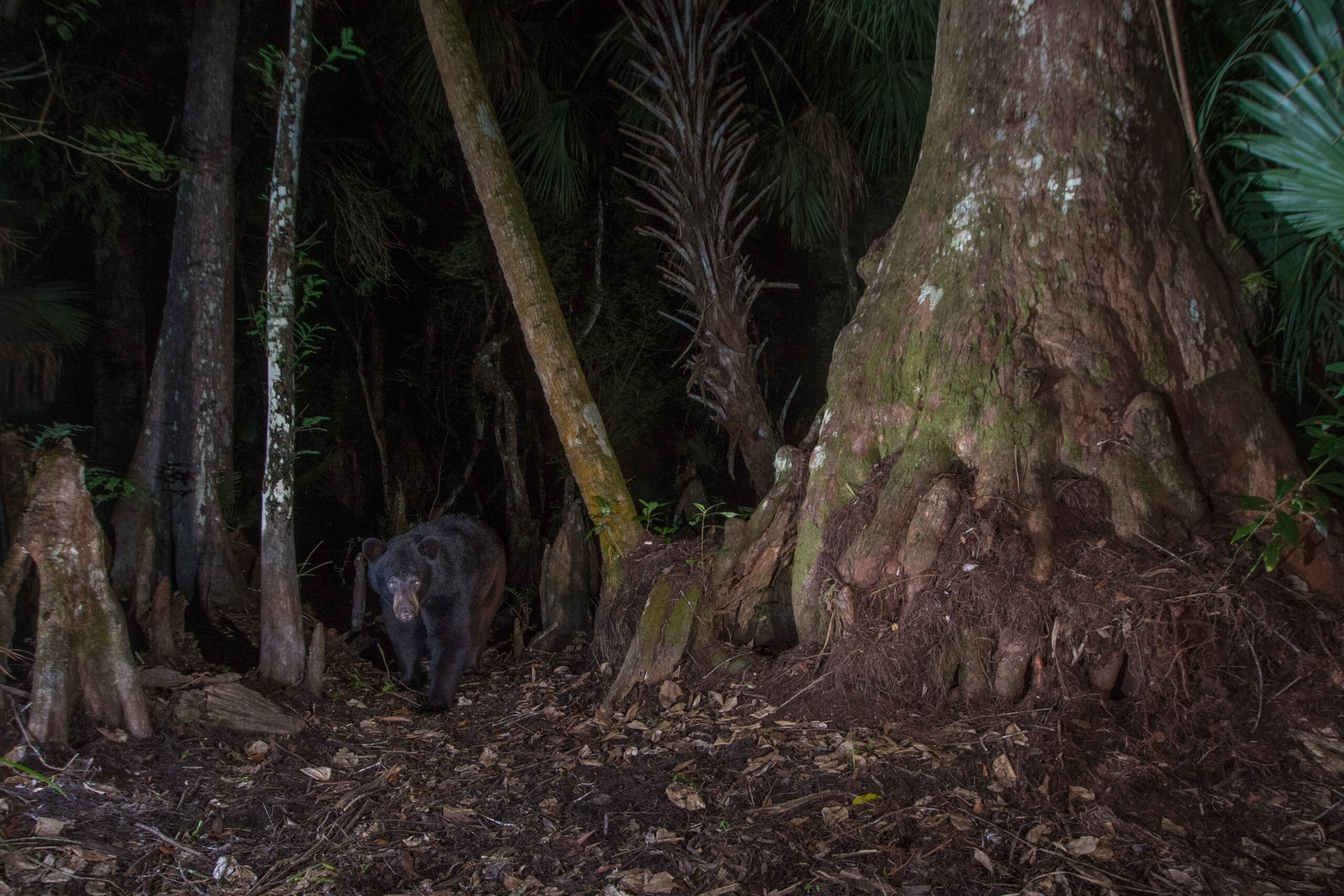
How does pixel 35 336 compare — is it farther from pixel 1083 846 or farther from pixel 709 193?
pixel 1083 846

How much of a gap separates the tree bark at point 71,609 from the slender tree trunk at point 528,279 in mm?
2344

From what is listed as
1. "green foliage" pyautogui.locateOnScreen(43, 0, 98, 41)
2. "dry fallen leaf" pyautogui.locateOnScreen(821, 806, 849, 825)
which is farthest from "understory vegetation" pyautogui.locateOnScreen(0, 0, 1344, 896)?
"green foliage" pyautogui.locateOnScreen(43, 0, 98, 41)

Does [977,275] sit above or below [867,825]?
above

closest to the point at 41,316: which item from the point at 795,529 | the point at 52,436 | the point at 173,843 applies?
the point at 52,436

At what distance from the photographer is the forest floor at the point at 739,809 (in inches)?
101

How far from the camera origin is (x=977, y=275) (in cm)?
386

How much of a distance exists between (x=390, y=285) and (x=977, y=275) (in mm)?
6490

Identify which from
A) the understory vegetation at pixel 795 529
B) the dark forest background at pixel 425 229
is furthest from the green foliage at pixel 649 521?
the dark forest background at pixel 425 229

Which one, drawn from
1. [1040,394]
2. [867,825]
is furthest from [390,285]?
[867,825]

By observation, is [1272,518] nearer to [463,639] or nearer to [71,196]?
[463,639]

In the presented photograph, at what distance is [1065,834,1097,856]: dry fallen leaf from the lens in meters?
2.54

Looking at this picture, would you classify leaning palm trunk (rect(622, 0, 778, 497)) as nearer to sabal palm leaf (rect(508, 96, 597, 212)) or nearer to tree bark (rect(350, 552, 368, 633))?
sabal palm leaf (rect(508, 96, 597, 212))

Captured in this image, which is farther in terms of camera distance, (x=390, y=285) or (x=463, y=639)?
(x=390, y=285)

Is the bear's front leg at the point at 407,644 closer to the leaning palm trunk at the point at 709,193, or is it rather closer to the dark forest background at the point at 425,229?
the dark forest background at the point at 425,229
